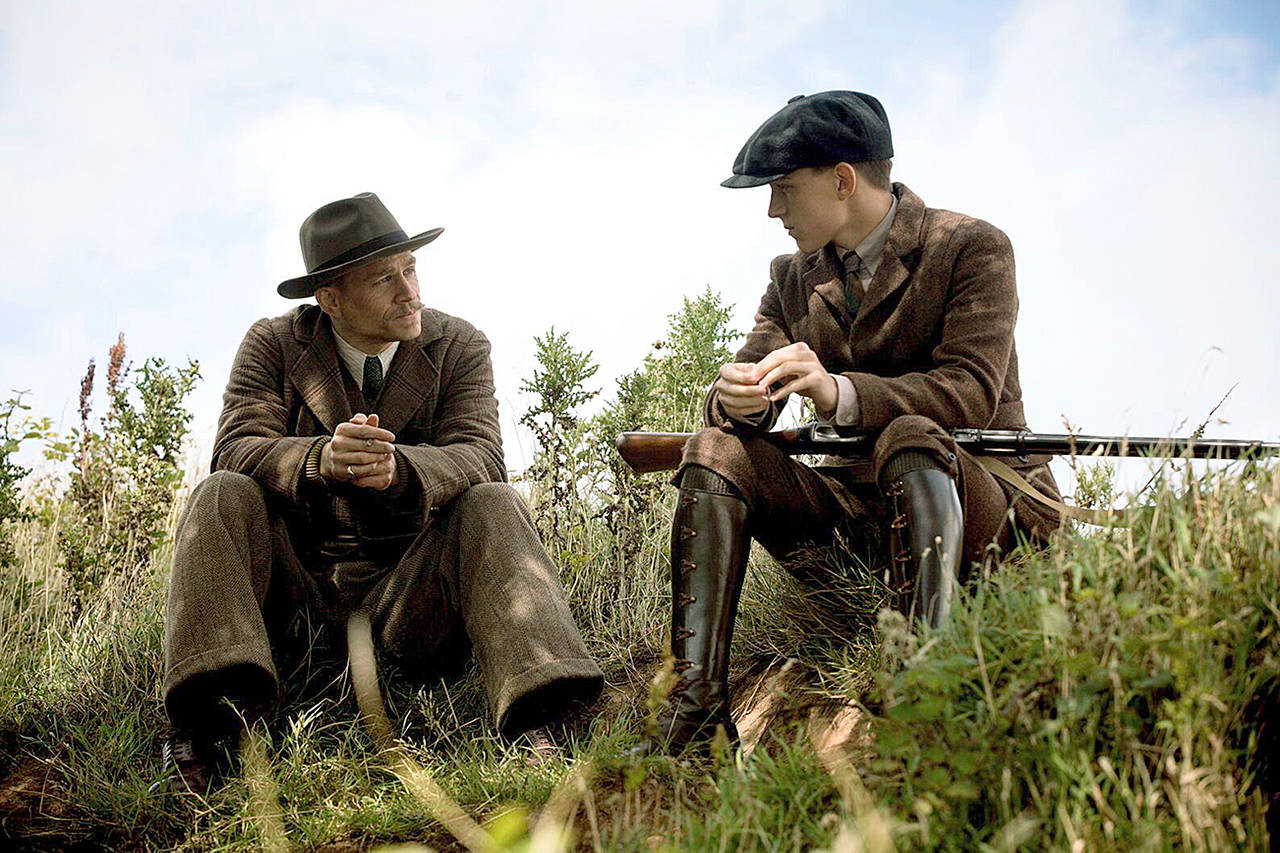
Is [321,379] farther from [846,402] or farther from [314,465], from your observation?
[846,402]

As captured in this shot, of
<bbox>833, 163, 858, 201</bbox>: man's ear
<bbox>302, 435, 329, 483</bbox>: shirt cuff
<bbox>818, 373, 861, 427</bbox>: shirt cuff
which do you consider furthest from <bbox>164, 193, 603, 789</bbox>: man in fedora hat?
<bbox>833, 163, 858, 201</bbox>: man's ear

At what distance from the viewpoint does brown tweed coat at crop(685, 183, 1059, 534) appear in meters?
3.88

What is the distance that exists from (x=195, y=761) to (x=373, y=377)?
5.19ft

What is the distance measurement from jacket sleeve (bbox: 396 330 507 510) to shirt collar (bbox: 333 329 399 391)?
0.73 feet

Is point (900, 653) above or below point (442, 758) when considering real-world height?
above

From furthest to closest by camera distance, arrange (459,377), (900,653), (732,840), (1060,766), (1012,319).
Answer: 1. (459,377)
2. (1012,319)
3. (900,653)
4. (732,840)
5. (1060,766)

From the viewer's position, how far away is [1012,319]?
4070 millimetres

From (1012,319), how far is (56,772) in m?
3.83

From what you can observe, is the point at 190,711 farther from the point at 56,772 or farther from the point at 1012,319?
the point at 1012,319

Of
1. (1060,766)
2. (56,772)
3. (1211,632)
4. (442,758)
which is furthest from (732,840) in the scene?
(56,772)

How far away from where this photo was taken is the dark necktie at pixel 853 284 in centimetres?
435

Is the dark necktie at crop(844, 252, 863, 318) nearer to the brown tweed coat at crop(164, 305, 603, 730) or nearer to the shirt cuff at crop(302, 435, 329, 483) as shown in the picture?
the brown tweed coat at crop(164, 305, 603, 730)

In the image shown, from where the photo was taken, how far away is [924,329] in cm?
419

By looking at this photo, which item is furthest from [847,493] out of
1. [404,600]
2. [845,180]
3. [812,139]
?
[404,600]
